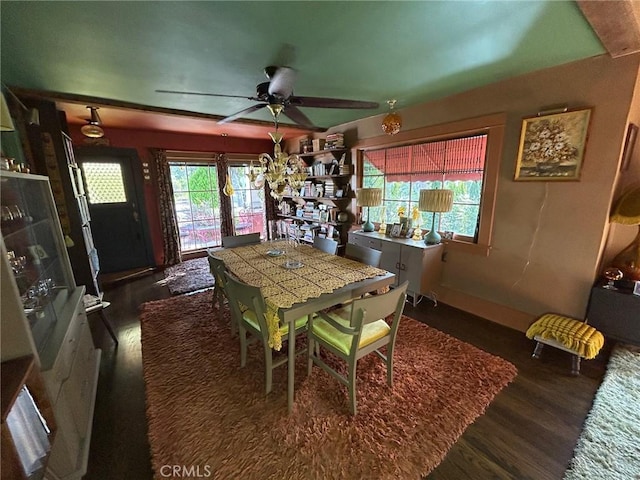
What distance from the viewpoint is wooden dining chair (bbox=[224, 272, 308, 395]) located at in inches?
63.2

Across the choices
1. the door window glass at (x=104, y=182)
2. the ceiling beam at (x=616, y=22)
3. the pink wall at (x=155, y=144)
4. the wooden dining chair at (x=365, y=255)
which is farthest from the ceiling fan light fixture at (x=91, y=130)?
the ceiling beam at (x=616, y=22)

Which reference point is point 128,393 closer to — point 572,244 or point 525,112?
point 572,244

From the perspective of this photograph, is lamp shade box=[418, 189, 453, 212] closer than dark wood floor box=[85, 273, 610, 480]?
No

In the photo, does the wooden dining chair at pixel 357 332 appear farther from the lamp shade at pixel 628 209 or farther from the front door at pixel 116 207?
the front door at pixel 116 207

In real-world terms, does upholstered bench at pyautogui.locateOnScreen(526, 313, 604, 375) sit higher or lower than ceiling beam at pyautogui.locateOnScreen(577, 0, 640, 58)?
lower

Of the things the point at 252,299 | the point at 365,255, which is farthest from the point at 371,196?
the point at 252,299

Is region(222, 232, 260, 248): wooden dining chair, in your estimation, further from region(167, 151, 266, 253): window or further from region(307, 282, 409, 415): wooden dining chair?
region(167, 151, 266, 253): window

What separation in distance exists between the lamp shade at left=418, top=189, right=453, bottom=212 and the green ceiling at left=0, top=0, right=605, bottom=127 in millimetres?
1042

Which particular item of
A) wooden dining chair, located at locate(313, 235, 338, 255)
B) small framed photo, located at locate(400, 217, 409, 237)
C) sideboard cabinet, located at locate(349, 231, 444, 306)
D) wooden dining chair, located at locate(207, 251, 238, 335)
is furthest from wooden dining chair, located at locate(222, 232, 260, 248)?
small framed photo, located at locate(400, 217, 409, 237)

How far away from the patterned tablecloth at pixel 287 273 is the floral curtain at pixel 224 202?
99.2 inches

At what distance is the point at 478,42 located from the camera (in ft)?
5.48

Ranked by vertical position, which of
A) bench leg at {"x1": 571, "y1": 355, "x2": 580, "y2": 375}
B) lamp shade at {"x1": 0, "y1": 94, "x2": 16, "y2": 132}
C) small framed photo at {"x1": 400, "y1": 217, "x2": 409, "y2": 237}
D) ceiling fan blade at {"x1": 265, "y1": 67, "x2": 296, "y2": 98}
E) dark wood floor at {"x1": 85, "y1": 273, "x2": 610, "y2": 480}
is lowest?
dark wood floor at {"x1": 85, "y1": 273, "x2": 610, "y2": 480}

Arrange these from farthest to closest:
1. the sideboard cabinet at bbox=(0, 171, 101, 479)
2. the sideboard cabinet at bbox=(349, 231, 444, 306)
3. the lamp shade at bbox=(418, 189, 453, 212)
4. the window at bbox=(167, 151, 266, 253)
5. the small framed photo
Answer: the window at bbox=(167, 151, 266, 253), the small framed photo, the sideboard cabinet at bbox=(349, 231, 444, 306), the lamp shade at bbox=(418, 189, 453, 212), the sideboard cabinet at bbox=(0, 171, 101, 479)

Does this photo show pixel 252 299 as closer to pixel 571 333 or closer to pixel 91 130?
pixel 571 333
